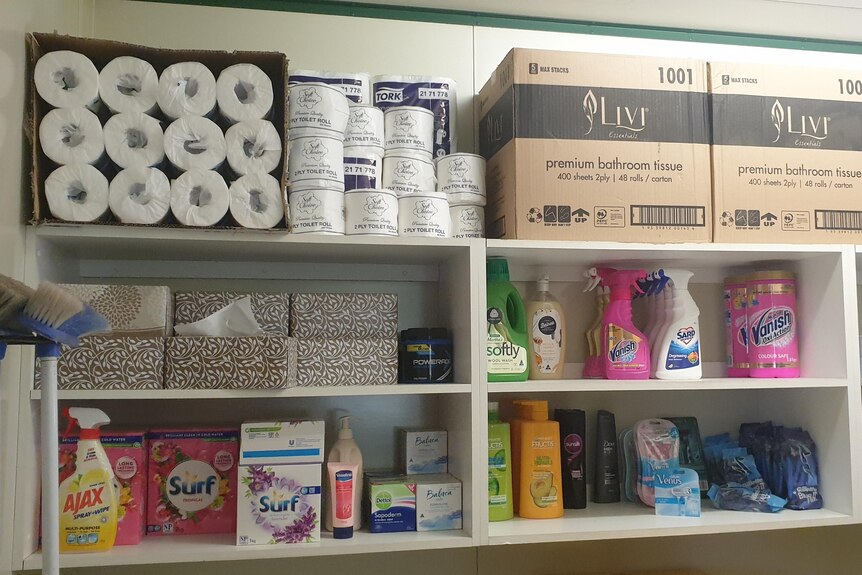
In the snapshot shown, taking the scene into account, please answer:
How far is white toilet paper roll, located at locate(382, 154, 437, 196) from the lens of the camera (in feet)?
5.17

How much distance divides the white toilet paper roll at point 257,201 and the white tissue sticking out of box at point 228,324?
0.18 metres

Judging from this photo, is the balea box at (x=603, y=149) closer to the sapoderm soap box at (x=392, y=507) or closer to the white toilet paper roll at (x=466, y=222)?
the white toilet paper roll at (x=466, y=222)

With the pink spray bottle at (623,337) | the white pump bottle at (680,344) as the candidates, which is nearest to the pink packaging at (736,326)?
the white pump bottle at (680,344)

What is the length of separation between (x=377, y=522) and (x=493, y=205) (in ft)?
2.50

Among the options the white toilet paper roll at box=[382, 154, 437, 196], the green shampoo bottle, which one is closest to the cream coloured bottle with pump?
the green shampoo bottle

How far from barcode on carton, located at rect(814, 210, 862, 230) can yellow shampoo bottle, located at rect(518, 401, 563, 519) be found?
779 millimetres

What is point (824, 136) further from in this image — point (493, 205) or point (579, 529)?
point (579, 529)

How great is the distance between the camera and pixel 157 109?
4.68 feet

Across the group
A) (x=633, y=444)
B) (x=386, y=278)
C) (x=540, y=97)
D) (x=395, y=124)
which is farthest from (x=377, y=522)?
(x=540, y=97)

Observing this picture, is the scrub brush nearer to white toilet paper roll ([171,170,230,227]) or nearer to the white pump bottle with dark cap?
white toilet paper roll ([171,170,230,227])

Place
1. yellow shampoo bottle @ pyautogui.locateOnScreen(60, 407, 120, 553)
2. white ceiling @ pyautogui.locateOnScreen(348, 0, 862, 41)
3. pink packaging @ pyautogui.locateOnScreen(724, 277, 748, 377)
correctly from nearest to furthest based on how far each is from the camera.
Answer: yellow shampoo bottle @ pyautogui.locateOnScreen(60, 407, 120, 553)
pink packaging @ pyautogui.locateOnScreen(724, 277, 748, 377)
white ceiling @ pyautogui.locateOnScreen(348, 0, 862, 41)

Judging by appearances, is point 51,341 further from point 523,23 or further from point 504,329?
point 523,23

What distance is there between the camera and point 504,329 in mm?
1604

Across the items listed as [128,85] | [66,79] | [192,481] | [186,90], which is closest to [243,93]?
[186,90]
